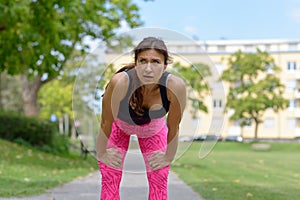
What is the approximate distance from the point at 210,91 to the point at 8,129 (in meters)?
16.4

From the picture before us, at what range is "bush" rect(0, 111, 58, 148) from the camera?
20.0 m

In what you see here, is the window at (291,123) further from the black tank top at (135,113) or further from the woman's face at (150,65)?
the woman's face at (150,65)

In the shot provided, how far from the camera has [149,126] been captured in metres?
4.25

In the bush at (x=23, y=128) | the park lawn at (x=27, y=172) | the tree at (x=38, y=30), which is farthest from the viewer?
the bush at (x=23, y=128)

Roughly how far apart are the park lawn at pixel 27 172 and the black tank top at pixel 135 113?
4.28m

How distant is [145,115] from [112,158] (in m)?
0.49

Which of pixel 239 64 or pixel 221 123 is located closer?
pixel 221 123

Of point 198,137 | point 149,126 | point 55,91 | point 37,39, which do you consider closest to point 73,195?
point 198,137

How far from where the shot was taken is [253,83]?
41219mm

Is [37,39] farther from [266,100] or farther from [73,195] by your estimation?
[266,100]

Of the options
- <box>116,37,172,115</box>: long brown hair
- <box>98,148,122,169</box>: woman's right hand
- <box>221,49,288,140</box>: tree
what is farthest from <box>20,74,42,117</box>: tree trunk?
<box>116,37,172,115</box>: long brown hair

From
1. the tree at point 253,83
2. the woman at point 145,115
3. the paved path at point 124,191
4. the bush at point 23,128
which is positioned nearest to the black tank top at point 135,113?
the woman at point 145,115

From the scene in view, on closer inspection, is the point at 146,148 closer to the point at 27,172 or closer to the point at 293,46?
the point at 27,172

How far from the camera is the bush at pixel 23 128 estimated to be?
65.5 feet
